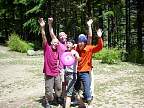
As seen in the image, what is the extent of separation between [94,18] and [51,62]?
61.5 ft

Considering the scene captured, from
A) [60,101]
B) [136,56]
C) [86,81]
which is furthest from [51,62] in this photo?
[136,56]

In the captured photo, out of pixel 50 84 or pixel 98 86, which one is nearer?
pixel 50 84

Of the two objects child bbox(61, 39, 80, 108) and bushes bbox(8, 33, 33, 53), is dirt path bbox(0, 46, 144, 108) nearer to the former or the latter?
child bbox(61, 39, 80, 108)

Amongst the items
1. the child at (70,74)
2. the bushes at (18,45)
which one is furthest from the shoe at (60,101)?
the bushes at (18,45)

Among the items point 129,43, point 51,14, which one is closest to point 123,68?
point 129,43

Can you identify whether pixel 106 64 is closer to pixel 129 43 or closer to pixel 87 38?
pixel 129 43

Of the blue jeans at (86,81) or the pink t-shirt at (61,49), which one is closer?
the blue jeans at (86,81)

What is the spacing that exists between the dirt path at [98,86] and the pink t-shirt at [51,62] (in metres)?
1.40

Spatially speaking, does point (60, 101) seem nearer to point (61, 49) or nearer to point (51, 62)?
point (51, 62)

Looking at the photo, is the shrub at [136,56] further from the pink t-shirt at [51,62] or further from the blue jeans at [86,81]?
the blue jeans at [86,81]

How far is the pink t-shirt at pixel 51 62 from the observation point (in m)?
10.1

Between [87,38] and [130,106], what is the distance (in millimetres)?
2378

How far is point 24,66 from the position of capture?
66.9 ft

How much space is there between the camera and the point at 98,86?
13.9m
